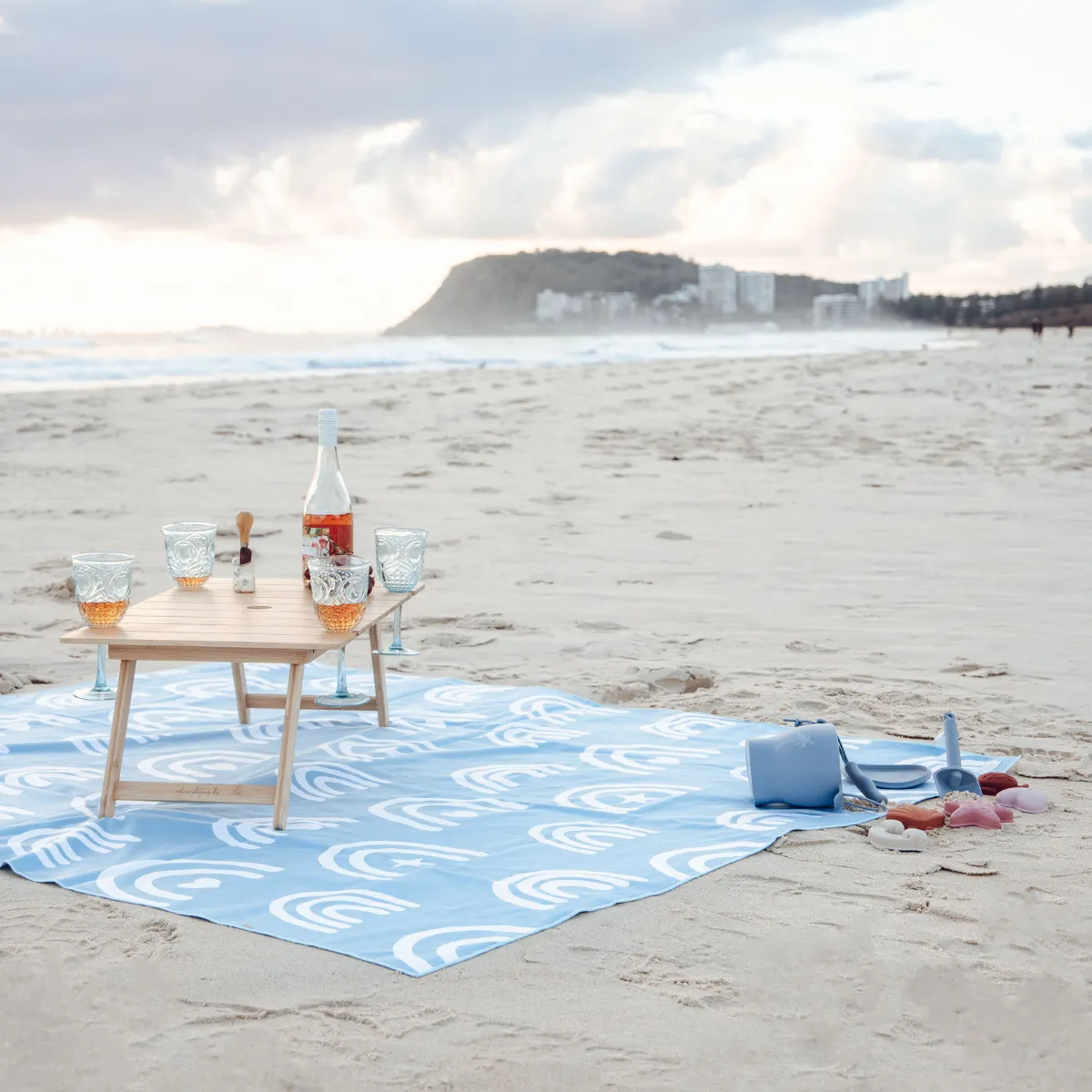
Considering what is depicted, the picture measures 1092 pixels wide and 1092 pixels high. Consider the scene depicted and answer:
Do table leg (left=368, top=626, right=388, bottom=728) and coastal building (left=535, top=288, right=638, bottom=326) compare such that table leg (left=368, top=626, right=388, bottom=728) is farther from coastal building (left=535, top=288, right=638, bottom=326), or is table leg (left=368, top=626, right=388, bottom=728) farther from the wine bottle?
coastal building (left=535, top=288, right=638, bottom=326)

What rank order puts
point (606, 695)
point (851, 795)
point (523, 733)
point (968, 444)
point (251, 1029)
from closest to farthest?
point (251, 1029) → point (851, 795) → point (523, 733) → point (606, 695) → point (968, 444)

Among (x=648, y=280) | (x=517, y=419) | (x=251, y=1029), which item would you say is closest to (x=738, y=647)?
(x=251, y=1029)

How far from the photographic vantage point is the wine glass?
3.23m

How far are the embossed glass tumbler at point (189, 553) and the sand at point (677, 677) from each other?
104 centimetres

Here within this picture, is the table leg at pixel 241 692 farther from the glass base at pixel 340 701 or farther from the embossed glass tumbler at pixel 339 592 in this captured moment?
the embossed glass tumbler at pixel 339 592

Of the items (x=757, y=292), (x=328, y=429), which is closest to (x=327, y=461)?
(x=328, y=429)

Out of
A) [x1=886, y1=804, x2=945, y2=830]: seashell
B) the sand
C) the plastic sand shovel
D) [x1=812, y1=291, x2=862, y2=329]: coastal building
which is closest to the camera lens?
the sand

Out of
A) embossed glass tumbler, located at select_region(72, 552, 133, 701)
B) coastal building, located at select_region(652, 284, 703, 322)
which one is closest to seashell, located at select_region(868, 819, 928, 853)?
embossed glass tumbler, located at select_region(72, 552, 133, 701)

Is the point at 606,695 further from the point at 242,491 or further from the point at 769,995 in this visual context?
the point at 242,491

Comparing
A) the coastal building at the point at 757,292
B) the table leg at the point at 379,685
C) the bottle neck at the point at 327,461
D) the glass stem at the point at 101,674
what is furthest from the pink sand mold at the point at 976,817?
the coastal building at the point at 757,292

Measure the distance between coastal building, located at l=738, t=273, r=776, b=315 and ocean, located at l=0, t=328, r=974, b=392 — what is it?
3.24m

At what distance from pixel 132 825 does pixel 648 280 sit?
40307mm

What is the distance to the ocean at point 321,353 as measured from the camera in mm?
18386

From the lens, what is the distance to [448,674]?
413 cm
